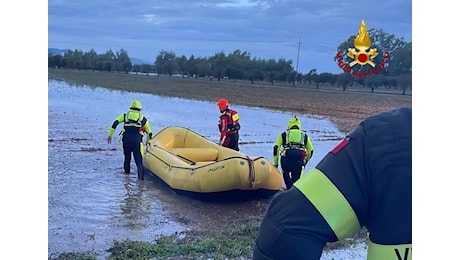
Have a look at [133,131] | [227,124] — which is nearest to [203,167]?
[227,124]

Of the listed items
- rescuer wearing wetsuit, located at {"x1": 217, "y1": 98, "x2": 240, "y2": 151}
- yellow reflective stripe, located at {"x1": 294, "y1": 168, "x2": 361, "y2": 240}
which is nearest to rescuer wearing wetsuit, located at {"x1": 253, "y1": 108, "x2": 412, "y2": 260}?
yellow reflective stripe, located at {"x1": 294, "y1": 168, "x2": 361, "y2": 240}

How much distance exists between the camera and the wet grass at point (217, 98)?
1434mm

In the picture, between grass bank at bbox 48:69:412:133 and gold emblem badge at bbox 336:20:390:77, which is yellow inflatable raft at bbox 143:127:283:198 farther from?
gold emblem badge at bbox 336:20:390:77

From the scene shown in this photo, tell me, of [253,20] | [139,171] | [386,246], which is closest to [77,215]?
[139,171]

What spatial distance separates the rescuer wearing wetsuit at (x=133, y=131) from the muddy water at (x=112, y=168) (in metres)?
0.02

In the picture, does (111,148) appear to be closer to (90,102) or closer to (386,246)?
(90,102)

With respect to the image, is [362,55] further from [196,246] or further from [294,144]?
[196,246]

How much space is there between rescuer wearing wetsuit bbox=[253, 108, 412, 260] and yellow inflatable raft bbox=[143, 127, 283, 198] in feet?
4.09

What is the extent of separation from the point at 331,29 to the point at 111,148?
96cm

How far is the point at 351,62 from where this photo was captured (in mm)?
1080

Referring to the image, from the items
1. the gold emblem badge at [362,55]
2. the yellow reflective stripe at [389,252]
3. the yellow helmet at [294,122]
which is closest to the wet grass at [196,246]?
the yellow helmet at [294,122]

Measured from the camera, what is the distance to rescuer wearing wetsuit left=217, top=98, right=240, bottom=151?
169 centimetres

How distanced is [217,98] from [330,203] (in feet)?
3.53
